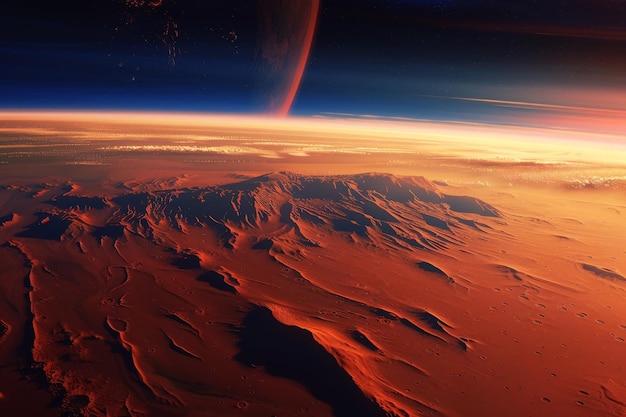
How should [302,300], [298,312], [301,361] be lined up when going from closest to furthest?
1. [301,361]
2. [298,312]
3. [302,300]

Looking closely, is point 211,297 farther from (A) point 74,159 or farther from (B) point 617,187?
(B) point 617,187

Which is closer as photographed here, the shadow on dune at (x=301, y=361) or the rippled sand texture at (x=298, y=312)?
the shadow on dune at (x=301, y=361)

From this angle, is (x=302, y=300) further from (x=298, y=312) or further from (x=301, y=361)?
(x=301, y=361)

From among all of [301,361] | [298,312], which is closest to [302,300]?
[298,312]

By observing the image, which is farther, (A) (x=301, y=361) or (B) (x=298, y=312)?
(B) (x=298, y=312)
